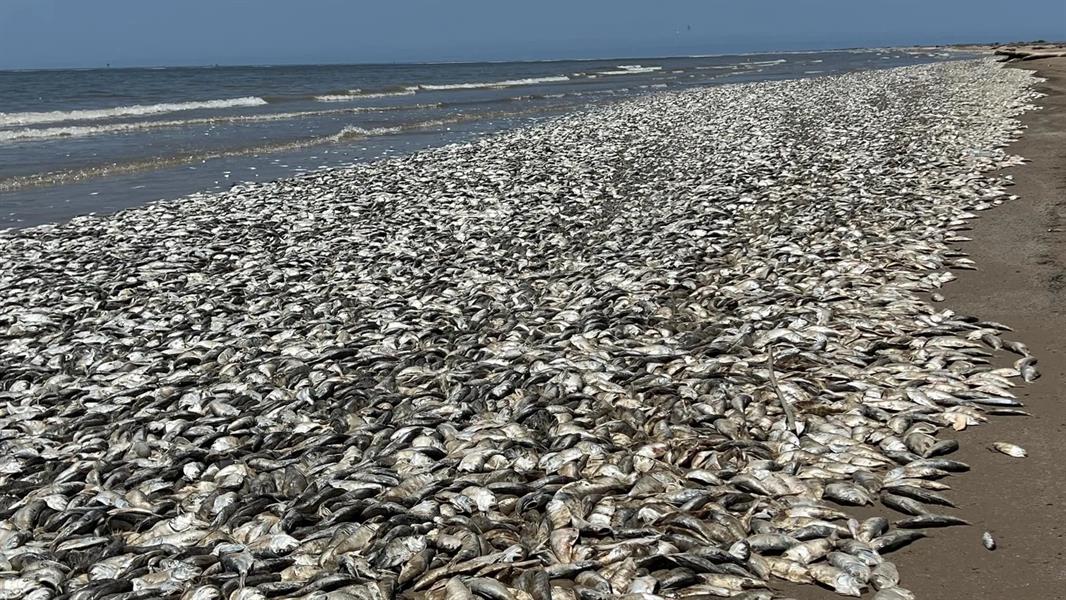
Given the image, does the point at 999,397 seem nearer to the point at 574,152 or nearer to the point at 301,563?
the point at 301,563

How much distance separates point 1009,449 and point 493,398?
11.6ft

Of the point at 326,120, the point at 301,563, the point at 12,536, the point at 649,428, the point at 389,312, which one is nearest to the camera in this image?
the point at 301,563

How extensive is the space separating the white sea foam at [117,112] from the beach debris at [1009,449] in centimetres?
3927

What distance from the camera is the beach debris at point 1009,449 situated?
220 inches

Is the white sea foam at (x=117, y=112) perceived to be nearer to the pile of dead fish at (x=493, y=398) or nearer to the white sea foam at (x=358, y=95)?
the white sea foam at (x=358, y=95)

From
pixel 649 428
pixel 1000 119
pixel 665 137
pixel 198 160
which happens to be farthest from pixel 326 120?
pixel 649 428

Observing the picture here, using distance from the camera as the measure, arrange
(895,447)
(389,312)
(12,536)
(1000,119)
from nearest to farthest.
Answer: (12,536), (895,447), (389,312), (1000,119)

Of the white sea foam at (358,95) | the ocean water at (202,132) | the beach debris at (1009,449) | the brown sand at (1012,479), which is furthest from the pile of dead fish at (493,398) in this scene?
the white sea foam at (358,95)

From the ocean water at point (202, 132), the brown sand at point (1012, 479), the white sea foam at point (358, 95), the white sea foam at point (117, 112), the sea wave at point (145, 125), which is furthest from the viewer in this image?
the white sea foam at point (358, 95)

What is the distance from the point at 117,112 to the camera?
4109cm

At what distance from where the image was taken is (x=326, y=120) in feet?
123

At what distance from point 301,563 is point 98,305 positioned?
6695mm

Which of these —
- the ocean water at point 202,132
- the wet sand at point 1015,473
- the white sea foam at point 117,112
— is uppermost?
the wet sand at point 1015,473

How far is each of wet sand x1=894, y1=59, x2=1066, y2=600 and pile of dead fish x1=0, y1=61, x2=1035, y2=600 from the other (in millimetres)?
173
